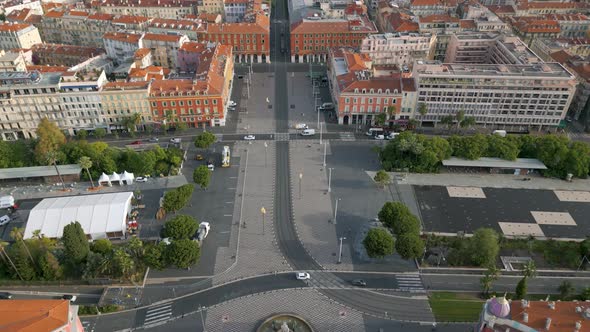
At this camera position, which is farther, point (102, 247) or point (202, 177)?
point (202, 177)

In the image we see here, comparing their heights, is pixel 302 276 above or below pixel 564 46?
below

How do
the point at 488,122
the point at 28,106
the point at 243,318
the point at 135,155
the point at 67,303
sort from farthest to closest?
the point at 488,122 < the point at 28,106 < the point at 135,155 < the point at 243,318 < the point at 67,303

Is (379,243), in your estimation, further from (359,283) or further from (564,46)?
(564,46)

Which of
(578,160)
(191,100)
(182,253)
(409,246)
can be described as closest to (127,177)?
(191,100)

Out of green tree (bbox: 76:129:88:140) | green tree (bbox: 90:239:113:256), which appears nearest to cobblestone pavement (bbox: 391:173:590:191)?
green tree (bbox: 90:239:113:256)

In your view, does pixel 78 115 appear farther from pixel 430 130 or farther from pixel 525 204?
pixel 525 204

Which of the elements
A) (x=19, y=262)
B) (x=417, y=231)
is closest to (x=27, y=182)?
(x=19, y=262)

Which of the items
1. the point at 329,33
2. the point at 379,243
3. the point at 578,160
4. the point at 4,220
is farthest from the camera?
the point at 329,33
